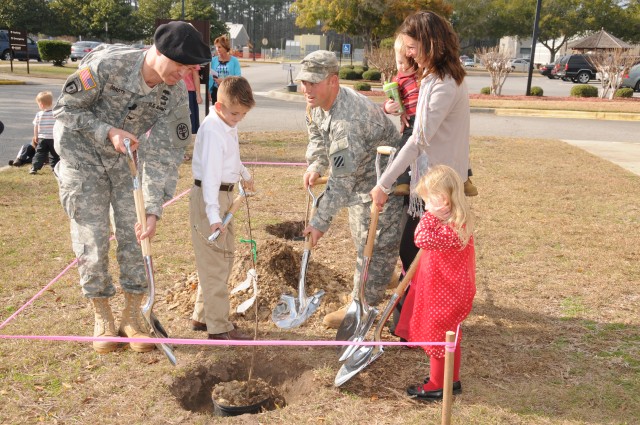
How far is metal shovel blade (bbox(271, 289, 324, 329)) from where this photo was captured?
4223 millimetres

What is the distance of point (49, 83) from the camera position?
2453 centimetres

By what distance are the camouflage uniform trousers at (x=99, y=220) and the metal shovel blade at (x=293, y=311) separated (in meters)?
0.91

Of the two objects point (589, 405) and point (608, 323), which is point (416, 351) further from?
point (608, 323)

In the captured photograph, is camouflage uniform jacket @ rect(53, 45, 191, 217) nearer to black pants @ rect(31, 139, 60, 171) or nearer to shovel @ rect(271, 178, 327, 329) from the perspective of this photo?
shovel @ rect(271, 178, 327, 329)

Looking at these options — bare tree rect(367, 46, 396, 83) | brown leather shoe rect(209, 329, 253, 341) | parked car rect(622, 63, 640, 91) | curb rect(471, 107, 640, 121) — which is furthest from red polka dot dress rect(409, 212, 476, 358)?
parked car rect(622, 63, 640, 91)

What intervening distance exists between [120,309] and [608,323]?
348cm

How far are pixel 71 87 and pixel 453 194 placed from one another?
2174mm

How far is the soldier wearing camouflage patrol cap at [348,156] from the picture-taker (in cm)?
368

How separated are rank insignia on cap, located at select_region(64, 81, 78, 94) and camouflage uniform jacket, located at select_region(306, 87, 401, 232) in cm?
143

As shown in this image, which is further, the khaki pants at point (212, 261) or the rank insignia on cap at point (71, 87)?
the khaki pants at point (212, 261)

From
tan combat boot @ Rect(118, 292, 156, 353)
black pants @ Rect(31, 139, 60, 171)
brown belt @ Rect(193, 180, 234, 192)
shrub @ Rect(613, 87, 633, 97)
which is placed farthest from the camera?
shrub @ Rect(613, 87, 633, 97)

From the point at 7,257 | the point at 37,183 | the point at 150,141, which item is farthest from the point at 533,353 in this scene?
the point at 37,183

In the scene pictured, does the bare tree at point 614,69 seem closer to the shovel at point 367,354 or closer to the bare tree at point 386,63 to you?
the bare tree at point 386,63

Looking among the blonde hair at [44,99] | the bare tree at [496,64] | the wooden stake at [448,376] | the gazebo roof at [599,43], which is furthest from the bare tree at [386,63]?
the gazebo roof at [599,43]
